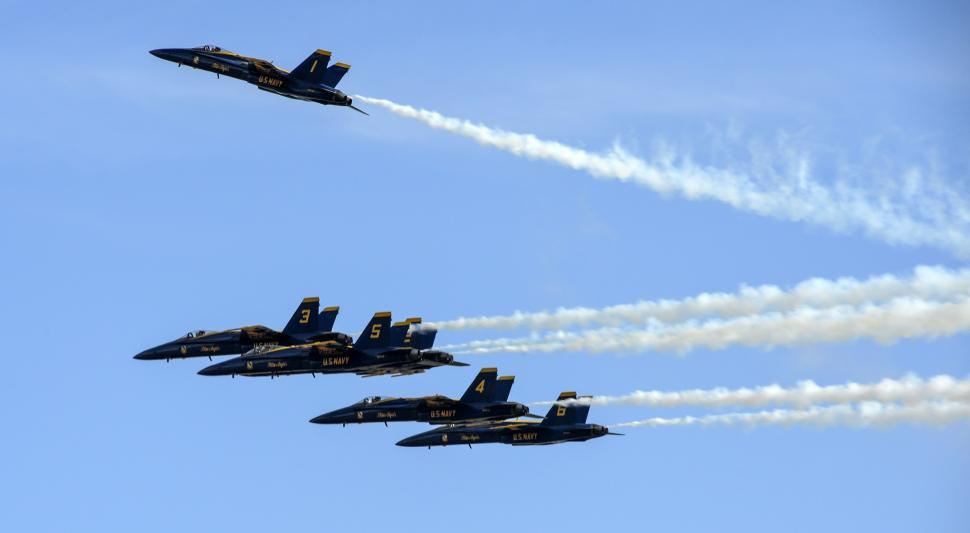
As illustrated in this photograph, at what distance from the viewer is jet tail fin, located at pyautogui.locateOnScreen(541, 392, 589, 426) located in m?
129

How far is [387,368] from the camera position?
422 ft

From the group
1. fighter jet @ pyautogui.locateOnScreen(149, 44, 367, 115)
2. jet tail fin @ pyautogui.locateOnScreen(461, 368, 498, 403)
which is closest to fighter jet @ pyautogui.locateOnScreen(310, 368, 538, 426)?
jet tail fin @ pyautogui.locateOnScreen(461, 368, 498, 403)

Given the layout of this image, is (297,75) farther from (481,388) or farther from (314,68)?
(481,388)

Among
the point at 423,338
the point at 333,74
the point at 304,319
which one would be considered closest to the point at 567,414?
the point at 423,338

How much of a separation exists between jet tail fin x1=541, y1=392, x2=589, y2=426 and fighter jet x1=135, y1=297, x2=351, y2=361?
52.5 feet

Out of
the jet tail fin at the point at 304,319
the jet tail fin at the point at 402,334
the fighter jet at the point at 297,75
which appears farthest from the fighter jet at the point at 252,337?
the fighter jet at the point at 297,75

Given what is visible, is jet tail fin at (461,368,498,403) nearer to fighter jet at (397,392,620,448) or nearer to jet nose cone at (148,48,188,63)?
fighter jet at (397,392,620,448)

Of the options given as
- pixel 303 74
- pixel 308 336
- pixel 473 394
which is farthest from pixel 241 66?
pixel 473 394

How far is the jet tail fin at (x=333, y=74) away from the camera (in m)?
126

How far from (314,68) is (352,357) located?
62.8ft

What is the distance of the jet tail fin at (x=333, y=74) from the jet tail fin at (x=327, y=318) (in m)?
16.3

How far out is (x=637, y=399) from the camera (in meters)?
124

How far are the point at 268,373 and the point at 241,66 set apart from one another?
20.6m

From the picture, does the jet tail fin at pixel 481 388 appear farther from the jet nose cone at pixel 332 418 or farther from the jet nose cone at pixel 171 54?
the jet nose cone at pixel 171 54
